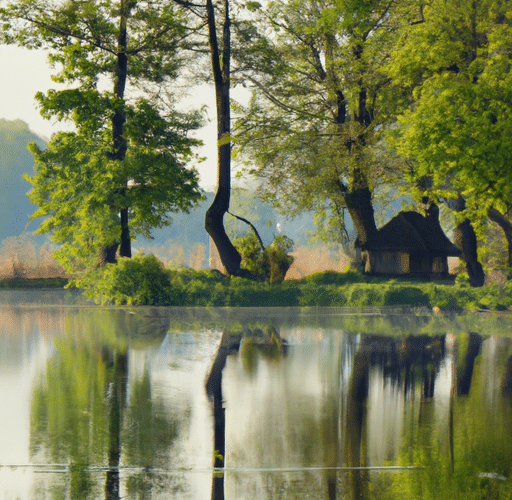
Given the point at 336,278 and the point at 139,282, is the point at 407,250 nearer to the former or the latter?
the point at 336,278

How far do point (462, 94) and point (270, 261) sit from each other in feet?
31.1

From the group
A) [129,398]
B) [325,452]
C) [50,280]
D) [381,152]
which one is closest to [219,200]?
[381,152]

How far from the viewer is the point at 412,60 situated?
91.3 feet

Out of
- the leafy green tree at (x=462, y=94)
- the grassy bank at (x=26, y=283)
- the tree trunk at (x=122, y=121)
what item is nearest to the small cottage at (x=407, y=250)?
the leafy green tree at (x=462, y=94)

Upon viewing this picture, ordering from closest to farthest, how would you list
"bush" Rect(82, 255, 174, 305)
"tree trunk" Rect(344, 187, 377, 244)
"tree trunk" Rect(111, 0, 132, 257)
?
"bush" Rect(82, 255, 174, 305) → "tree trunk" Rect(111, 0, 132, 257) → "tree trunk" Rect(344, 187, 377, 244)

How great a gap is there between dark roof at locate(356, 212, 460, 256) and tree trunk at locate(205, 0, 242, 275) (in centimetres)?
975

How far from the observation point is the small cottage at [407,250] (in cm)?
3759

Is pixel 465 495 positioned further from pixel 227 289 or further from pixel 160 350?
pixel 227 289

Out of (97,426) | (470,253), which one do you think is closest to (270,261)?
(470,253)

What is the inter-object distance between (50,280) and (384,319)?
22.0 m

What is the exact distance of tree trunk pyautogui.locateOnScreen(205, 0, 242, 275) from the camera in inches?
1188

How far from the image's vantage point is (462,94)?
2609 centimetres

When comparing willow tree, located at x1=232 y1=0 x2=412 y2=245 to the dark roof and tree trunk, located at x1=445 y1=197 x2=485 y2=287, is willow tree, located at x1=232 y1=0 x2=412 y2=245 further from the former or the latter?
tree trunk, located at x1=445 y1=197 x2=485 y2=287

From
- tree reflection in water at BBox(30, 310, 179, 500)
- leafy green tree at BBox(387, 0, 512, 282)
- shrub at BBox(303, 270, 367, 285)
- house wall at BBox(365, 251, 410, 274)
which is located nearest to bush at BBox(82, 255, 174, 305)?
shrub at BBox(303, 270, 367, 285)
